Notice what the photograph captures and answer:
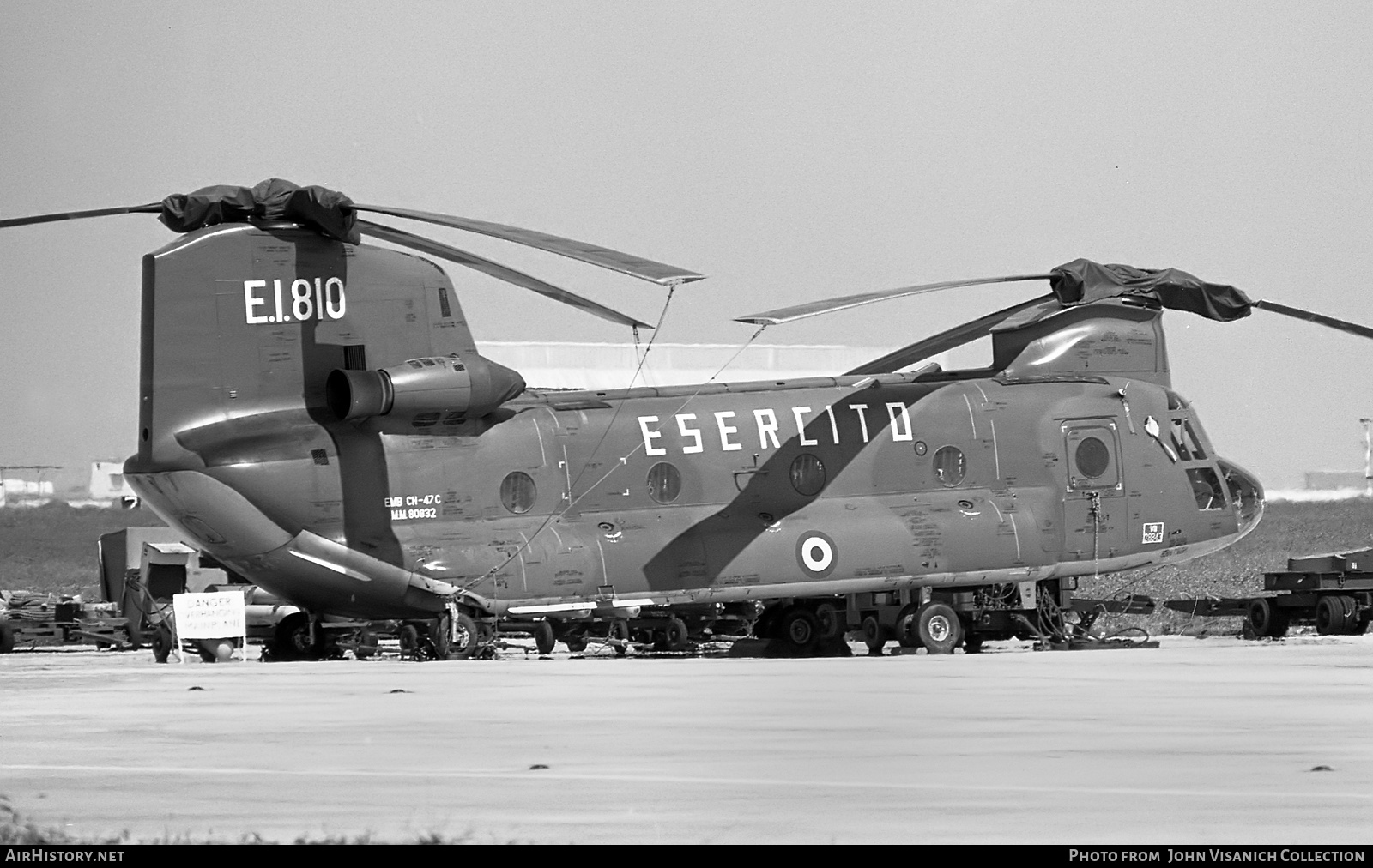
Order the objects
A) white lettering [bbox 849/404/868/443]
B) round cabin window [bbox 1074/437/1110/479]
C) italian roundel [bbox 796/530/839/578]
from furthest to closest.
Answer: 1. round cabin window [bbox 1074/437/1110/479]
2. white lettering [bbox 849/404/868/443]
3. italian roundel [bbox 796/530/839/578]

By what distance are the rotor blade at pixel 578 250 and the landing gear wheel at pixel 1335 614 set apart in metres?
14.8

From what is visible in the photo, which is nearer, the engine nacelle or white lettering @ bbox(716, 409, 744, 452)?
the engine nacelle

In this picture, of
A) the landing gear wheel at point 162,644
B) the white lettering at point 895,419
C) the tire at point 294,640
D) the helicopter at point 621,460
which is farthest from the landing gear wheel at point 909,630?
the landing gear wheel at point 162,644

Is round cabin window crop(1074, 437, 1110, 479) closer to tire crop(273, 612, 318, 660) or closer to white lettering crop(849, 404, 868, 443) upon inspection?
white lettering crop(849, 404, 868, 443)

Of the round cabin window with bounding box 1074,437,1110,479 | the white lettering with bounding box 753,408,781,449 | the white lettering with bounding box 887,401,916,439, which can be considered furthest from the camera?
the round cabin window with bounding box 1074,437,1110,479

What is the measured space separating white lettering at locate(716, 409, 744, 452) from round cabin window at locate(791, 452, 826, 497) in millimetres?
896

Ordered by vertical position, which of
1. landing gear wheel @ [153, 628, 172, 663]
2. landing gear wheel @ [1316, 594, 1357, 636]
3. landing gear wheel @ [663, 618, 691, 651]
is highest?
landing gear wheel @ [153, 628, 172, 663]

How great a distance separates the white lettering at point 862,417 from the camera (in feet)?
85.9

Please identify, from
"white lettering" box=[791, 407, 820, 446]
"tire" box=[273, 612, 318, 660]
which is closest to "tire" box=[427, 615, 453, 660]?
"tire" box=[273, 612, 318, 660]

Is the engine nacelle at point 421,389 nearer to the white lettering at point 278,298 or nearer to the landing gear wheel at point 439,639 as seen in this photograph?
the white lettering at point 278,298

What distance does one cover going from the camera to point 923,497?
26.3 metres

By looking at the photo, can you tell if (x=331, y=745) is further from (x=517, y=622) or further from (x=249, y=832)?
(x=517, y=622)

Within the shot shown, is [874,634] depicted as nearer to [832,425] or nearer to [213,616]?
[832,425]

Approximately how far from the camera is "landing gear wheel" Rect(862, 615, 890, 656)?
1049 inches
